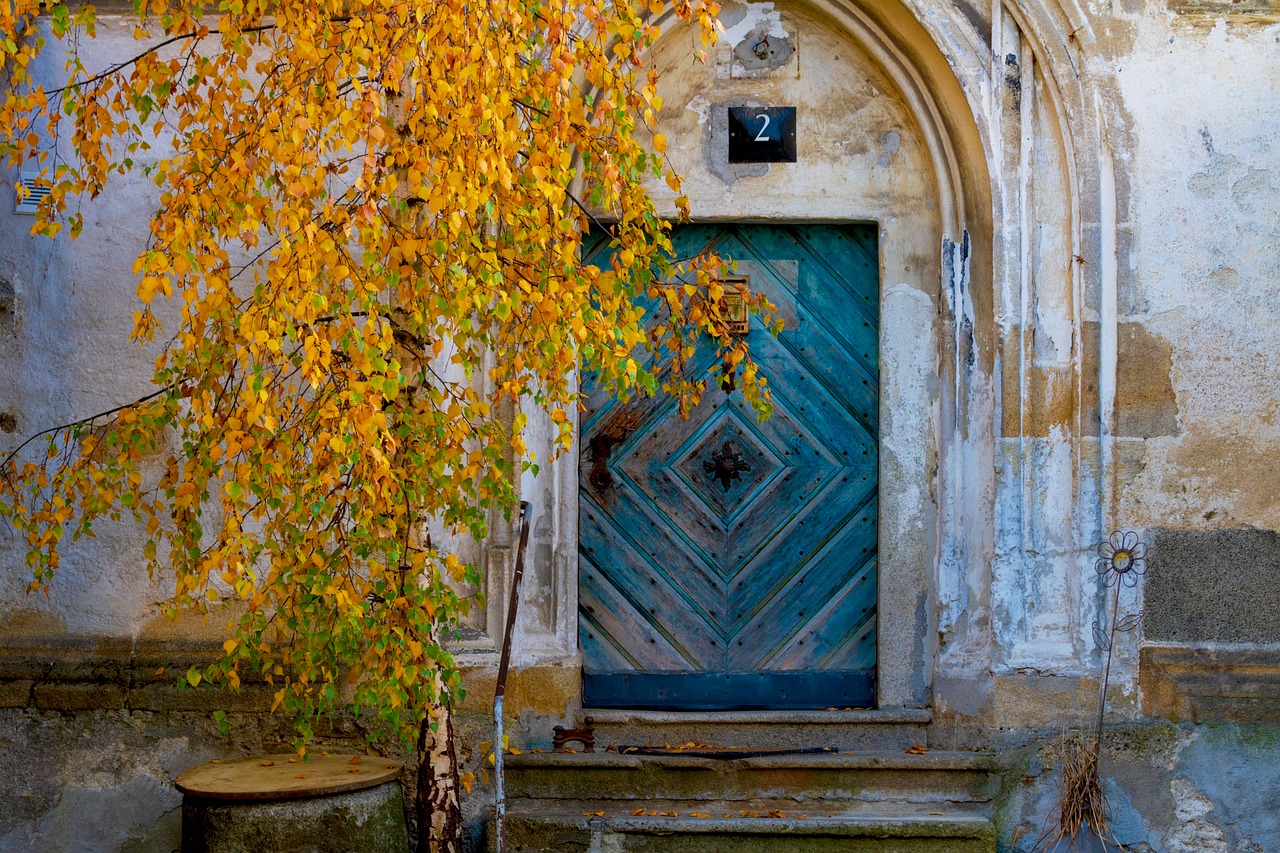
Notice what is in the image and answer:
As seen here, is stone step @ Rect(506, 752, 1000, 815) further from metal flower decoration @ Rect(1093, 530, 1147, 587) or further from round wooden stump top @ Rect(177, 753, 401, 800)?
metal flower decoration @ Rect(1093, 530, 1147, 587)

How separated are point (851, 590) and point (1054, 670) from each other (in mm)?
920

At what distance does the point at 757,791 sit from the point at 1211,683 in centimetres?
179

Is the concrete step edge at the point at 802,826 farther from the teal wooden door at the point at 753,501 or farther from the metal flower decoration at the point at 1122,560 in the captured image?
the metal flower decoration at the point at 1122,560

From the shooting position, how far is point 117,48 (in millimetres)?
5496

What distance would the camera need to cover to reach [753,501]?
19.2 ft

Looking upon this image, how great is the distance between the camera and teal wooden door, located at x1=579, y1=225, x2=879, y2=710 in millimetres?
5809

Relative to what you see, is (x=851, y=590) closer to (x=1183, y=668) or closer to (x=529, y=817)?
(x=1183, y=668)

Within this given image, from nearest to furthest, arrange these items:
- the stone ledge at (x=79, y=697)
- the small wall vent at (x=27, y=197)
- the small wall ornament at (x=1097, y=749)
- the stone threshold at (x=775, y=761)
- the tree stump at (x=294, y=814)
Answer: the tree stump at (x=294, y=814) < the small wall ornament at (x=1097, y=749) < the stone threshold at (x=775, y=761) < the stone ledge at (x=79, y=697) < the small wall vent at (x=27, y=197)

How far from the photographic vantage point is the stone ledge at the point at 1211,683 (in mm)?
5203

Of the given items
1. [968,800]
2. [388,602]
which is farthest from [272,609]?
[968,800]

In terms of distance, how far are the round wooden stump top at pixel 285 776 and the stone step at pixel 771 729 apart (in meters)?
1.12

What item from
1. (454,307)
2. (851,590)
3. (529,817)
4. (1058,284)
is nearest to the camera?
(454,307)

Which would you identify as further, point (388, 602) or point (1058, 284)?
point (1058, 284)

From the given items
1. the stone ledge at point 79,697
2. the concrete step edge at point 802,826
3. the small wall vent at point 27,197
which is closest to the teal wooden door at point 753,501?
the concrete step edge at point 802,826
